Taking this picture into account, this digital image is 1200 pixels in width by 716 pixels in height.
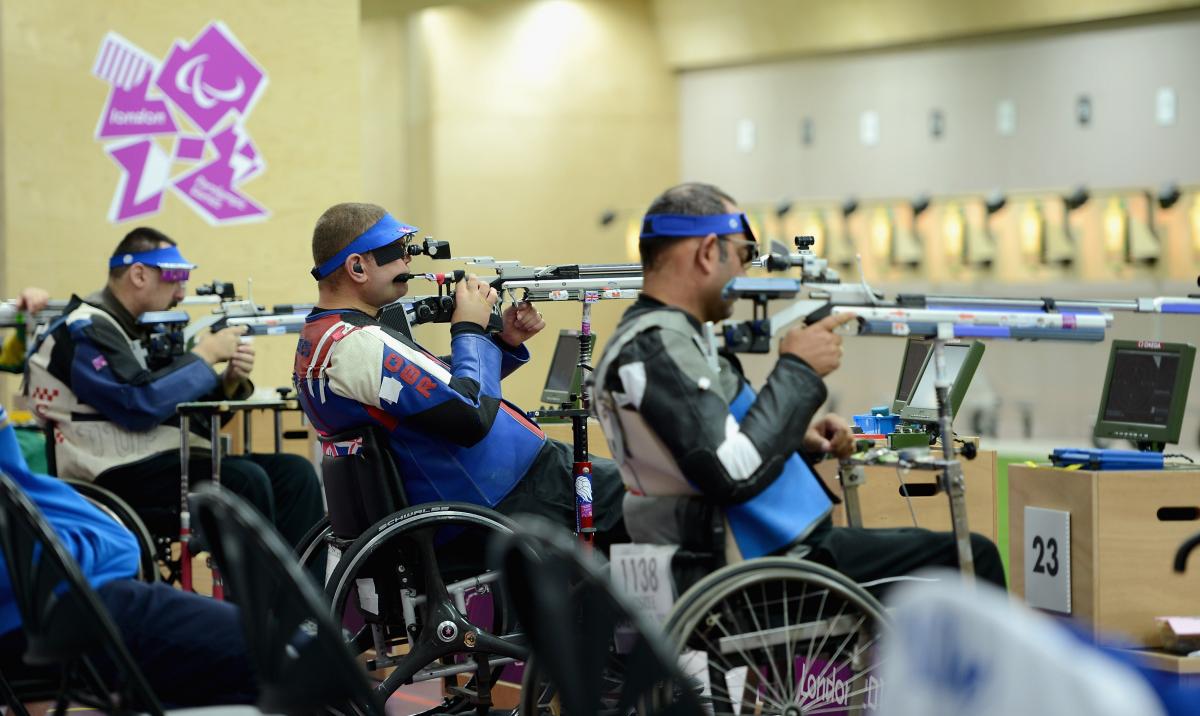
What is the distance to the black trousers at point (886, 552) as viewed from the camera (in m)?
2.67

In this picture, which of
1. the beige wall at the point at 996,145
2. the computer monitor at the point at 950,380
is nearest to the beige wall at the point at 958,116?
the beige wall at the point at 996,145

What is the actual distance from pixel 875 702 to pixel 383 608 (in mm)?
1322

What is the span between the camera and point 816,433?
2885 millimetres

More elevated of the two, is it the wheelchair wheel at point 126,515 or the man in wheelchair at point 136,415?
the man in wheelchair at point 136,415

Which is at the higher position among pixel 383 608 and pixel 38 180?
pixel 38 180

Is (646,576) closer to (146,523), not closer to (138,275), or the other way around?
(146,523)

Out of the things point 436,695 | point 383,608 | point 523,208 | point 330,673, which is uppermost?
point 523,208

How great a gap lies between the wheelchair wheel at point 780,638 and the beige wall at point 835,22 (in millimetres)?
7618

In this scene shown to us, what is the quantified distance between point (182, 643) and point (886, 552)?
122 centimetres

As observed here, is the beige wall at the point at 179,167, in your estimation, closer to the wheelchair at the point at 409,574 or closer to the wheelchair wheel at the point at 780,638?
the wheelchair at the point at 409,574

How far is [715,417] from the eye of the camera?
2574mm

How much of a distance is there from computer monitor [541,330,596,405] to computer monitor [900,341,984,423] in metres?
1.10

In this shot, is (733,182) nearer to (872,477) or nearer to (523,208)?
(523,208)

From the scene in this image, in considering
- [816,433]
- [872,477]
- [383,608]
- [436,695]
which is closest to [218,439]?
[436,695]
